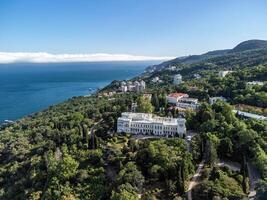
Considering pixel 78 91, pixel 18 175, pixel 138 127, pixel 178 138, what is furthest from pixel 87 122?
pixel 78 91

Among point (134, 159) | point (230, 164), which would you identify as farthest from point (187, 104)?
point (134, 159)

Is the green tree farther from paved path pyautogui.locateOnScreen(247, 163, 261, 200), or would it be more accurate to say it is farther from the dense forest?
paved path pyautogui.locateOnScreen(247, 163, 261, 200)

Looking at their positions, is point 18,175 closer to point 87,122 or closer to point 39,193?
point 39,193

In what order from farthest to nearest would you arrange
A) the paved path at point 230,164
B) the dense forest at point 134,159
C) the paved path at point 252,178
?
the paved path at point 230,164
the dense forest at point 134,159
the paved path at point 252,178

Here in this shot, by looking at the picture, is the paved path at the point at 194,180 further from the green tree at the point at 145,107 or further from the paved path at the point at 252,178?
the green tree at the point at 145,107

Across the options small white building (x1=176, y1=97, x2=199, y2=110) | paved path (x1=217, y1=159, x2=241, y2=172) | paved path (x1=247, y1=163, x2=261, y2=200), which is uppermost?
small white building (x1=176, y1=97, x2=199, y2=110)

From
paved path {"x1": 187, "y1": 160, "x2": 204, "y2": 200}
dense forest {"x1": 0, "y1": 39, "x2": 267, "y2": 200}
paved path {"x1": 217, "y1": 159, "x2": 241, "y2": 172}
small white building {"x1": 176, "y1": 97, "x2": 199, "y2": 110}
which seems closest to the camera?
paved path {"x1": 187, "y1": 160, "x2": 204, "y2": 200}

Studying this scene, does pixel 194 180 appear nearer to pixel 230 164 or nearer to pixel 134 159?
pixel 230 164

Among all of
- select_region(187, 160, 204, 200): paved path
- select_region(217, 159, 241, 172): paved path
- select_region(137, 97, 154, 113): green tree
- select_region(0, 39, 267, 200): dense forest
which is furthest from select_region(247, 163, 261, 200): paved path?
select_region(137, 97, 154, 113): green tree

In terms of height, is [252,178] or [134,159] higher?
[134,159]

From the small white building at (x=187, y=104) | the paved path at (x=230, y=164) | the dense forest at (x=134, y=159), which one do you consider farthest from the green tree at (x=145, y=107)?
the paved path at (x=230, y=164)
